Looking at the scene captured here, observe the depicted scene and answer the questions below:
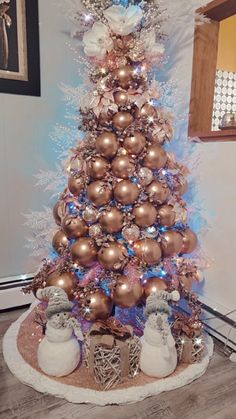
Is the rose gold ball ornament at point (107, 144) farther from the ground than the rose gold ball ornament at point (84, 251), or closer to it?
farther from the ground

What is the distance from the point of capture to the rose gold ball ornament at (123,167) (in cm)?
130

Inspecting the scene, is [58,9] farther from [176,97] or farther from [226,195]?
[226,195]

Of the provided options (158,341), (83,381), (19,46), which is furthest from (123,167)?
(19,46)

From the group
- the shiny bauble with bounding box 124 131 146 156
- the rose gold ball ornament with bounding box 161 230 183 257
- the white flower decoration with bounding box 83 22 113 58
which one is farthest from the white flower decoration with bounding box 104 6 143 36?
the rose gold ball ornament with bounding box 161 230 183 257

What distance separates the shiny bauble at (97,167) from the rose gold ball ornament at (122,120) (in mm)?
157

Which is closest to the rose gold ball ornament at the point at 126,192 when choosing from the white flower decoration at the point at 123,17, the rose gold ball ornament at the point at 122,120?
the rose gold ball ornament at the point at 122,120

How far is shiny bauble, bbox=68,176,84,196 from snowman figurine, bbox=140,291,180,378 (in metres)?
0.55

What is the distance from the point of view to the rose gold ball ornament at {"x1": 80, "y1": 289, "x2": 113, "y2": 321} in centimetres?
132

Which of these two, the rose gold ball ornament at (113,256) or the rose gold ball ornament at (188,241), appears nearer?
the rose gold ball ornament at (113,256)

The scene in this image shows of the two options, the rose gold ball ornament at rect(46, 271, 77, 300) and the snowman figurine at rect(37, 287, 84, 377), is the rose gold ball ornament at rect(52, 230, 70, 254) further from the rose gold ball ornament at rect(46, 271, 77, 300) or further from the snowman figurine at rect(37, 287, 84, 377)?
the snowman figurine at rect(37, 287, 84, 377)

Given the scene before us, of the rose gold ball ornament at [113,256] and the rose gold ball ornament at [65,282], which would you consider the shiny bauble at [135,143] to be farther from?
the rose gold ball ornament at [65,282]

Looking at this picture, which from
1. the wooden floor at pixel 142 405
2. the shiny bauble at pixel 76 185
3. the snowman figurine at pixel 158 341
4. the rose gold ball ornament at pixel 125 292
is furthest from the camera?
the shiny bauble at pixel 76 185

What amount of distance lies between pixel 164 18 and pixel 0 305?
1724 mm

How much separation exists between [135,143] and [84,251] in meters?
0.51
